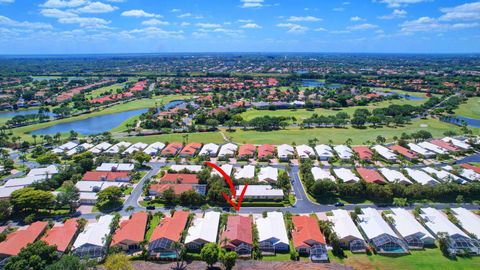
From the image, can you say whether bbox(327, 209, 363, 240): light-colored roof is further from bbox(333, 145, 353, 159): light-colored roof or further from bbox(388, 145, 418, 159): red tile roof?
bbox(388, 145, 418, 159): red tile roof

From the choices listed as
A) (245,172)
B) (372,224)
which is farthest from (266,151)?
(372,224)

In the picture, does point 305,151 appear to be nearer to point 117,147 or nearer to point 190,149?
point 190,149

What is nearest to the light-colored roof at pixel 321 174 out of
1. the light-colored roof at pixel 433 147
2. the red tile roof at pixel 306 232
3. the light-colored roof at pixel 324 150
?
the light-colored roof at pixel 324 150

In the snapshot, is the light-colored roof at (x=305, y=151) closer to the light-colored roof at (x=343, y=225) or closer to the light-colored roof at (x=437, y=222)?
the light-colored roof at (x=343, y=225)

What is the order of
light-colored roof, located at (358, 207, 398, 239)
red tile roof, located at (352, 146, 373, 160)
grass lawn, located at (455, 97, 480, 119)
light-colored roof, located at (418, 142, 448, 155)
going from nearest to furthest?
light-colored roof, located at (358, 207, 398, 239) < red tile roof, located at (352, 146, 373, 160) < light-colored roof, located at (418, 142, 448, 155) < grass lawn, located at (455, 97, 480, 119)

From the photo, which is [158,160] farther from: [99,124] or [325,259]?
[99,124]

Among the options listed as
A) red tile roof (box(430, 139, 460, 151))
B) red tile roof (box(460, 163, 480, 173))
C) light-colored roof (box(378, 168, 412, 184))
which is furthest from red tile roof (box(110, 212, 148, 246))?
red tile roof (box(430, 139, 460, 151))
